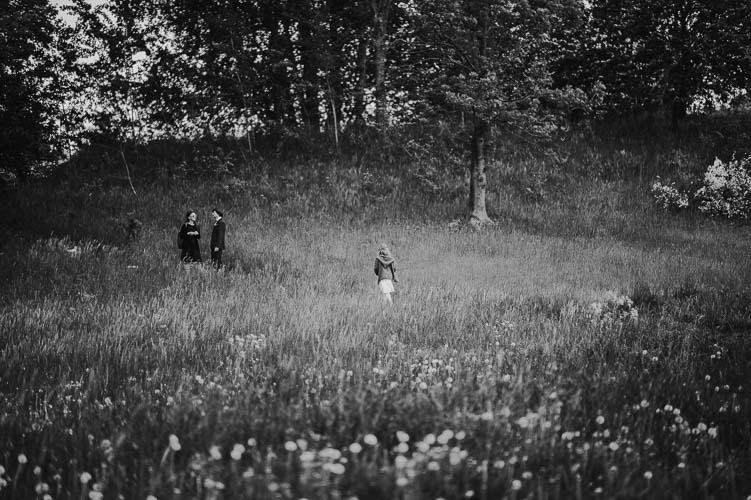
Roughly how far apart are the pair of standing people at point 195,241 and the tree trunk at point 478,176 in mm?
8903

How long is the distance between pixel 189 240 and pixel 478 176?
10221 millimetres

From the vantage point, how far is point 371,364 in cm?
427

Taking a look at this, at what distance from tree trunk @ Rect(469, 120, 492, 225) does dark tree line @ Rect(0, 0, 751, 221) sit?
0.05 metres

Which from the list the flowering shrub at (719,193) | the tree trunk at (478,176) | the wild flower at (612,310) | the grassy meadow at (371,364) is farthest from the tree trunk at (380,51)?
the wild flower at (612,310)

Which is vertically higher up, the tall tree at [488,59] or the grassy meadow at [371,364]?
the tall tree at [488,59]

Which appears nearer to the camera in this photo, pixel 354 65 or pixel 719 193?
pixel 719 193

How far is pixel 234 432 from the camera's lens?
2451 mm

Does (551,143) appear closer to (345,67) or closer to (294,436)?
(345,67)

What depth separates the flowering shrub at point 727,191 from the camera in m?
17.7

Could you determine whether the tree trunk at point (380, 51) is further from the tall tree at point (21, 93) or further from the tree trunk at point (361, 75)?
the tall tree at point (21, 93)

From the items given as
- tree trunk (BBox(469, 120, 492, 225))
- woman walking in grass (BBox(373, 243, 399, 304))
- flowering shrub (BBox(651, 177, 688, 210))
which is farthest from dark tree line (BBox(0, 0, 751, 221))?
woman walking in grass (BBox(373, 243, 399, 304))

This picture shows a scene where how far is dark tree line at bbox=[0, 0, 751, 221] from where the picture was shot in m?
15.6

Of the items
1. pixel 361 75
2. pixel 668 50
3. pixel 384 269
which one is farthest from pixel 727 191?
pixel 361 75

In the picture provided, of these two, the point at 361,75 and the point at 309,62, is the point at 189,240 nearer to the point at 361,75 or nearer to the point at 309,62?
the point at 309,62
